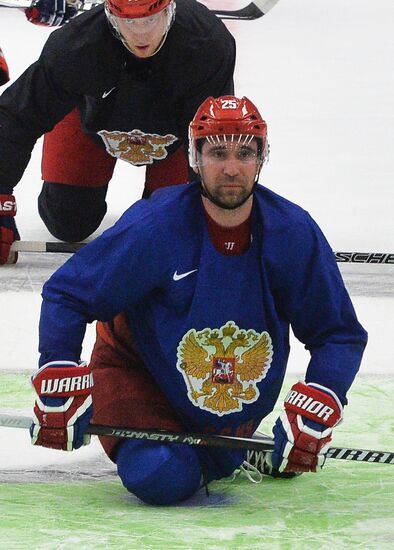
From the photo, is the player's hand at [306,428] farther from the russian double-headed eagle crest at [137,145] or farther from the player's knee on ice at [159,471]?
the russian double-headed eagle crest at [137,145]

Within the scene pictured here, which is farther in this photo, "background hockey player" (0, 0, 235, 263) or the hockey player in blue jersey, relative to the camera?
"background hockey player" (0, 0, 235, 263)

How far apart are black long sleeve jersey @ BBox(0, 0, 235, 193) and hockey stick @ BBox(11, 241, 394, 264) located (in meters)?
0.24

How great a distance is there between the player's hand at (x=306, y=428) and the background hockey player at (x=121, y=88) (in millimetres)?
1338

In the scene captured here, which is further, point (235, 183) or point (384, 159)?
point (384, 159)

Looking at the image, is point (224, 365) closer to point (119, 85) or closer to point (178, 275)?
point (178, 275)

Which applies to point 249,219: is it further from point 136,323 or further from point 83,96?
point 83,96

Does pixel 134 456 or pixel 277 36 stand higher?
pixel 277 36

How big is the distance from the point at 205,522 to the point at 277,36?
5500mm

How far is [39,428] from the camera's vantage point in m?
2.73

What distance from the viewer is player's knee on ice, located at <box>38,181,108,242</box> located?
4.70 metres

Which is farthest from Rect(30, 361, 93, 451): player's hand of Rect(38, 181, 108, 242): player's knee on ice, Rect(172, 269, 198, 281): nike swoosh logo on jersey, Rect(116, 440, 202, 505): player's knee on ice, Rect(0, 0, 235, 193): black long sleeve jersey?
Rect(38, 181, 108, 242): player's knee on ice

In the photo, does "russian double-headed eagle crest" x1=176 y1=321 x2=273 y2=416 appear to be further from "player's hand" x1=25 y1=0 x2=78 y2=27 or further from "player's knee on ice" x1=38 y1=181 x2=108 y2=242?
"player's hand" x1=25 y1=0 x2=78 y2=27

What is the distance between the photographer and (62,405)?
8.86ft

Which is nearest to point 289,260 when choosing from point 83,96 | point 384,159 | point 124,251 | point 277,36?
point 124,251
